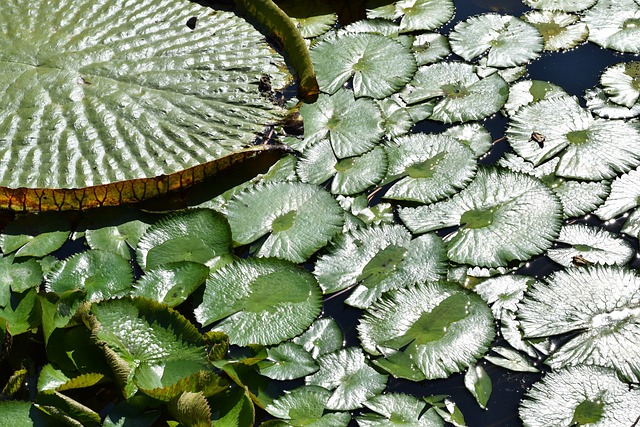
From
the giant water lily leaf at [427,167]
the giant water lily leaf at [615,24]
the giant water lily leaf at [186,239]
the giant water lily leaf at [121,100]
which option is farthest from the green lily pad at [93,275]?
the giant water lily leaf at [615,24]

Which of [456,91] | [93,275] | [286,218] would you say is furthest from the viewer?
[456,91]

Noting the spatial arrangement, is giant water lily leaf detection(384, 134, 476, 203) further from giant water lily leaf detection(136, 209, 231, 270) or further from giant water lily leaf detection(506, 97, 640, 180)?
giant water lily leaf detection(136, 209, 231, 270)

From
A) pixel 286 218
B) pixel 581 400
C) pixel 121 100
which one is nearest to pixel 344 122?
pixel 286 218

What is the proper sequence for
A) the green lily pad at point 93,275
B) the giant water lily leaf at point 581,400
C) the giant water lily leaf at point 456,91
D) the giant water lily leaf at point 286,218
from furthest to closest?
the giant water lily leaf at point 456,91
the giant water lily leaf at point 286,218
the green lily pad at point 93,275
the giant water lily leaf at point 581,400

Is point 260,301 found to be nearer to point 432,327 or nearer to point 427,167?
point 432,327

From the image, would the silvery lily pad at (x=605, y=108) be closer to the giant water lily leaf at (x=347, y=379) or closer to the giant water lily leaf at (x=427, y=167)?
the giant water lily leaf at (x=427, y=167)

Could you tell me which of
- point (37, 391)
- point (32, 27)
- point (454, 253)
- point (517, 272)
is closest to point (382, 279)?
point (454, 253)

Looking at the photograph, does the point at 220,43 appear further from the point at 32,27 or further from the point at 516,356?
the point at 516,356

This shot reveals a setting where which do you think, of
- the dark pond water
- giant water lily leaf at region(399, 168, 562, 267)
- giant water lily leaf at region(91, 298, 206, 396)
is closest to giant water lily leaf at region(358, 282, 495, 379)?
the dark pond water
